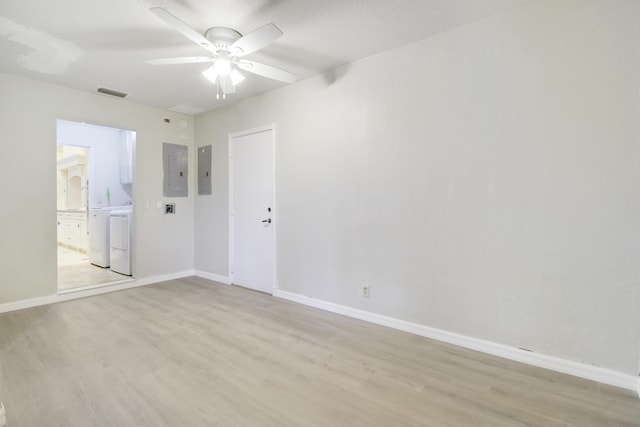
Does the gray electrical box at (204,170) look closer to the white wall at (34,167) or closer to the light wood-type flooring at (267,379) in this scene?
the white wall at (34,167)

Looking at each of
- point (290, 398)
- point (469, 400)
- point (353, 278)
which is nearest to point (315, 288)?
point (353, 278)

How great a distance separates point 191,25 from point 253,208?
2170 millimetres

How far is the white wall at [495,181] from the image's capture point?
1.87 m

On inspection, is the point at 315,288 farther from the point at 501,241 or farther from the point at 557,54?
the point at 557,54

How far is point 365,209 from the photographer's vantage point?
9.52ft

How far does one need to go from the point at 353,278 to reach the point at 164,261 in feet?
10.1

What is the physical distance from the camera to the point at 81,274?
470 centimetres

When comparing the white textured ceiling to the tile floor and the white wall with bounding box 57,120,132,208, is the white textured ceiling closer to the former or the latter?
the white wall with bounding box 57,120,132,208

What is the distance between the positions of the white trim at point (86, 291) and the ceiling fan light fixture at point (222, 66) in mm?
3250

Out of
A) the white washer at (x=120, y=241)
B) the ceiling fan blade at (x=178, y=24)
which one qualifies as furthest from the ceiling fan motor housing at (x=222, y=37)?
the white washer at (x=120, y=241)

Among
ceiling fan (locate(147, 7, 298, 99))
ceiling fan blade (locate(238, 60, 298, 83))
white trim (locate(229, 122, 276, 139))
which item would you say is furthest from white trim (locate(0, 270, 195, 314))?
ceiling fan blade (locate(238, 60, 298, 83))

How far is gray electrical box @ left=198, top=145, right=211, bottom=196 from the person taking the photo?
14.9ft

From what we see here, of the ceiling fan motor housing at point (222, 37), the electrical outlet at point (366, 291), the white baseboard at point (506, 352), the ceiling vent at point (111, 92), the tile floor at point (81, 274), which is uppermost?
the ceiling vent at point (111, 92)

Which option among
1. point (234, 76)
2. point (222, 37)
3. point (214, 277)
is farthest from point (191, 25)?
point (214, 277)
